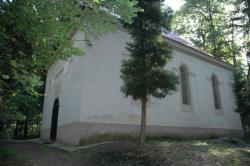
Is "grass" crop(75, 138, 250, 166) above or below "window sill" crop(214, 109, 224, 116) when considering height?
below

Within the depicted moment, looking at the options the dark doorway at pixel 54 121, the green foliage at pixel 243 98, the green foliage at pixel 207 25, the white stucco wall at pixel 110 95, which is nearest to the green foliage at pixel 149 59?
the white stucco wall at pixel 110 95

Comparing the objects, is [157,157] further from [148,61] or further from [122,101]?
[122,101]

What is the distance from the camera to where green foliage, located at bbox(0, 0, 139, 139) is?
4531 millimetres

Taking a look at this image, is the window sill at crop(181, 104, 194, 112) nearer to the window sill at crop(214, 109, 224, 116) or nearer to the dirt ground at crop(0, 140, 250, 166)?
the window sill at crop(214, 109, 224, 116)

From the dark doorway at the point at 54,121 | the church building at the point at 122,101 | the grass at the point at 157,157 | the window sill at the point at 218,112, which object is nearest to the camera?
the grass at the point at 157,157

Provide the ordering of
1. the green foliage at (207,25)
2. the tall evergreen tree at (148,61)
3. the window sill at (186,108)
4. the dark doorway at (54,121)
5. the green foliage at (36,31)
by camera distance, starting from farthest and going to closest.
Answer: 1. the green foliage at (207,25)
2. the dark doorway at (54,121)
3. the window sill at (186,108)
4. the tall evergreen tree at (148,61)
5. the green foliage at (36,31)

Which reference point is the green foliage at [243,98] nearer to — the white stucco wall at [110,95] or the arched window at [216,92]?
the arched window at [216,92]

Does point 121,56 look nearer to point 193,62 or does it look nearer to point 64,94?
point 64,94

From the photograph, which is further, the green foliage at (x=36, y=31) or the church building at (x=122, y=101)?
the church building at (x=122, y=101)

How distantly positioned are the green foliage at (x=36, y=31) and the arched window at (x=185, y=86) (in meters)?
11.6

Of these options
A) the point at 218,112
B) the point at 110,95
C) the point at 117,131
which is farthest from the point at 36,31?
the point at 218,112

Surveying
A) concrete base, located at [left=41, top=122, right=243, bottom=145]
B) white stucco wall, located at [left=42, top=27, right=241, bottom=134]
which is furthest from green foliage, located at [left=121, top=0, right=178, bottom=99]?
concrete base, located at [left=41, top=122, right=243, bottom=145]

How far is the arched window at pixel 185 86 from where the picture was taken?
16297 millimetres

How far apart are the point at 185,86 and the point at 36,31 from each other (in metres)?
13.7
